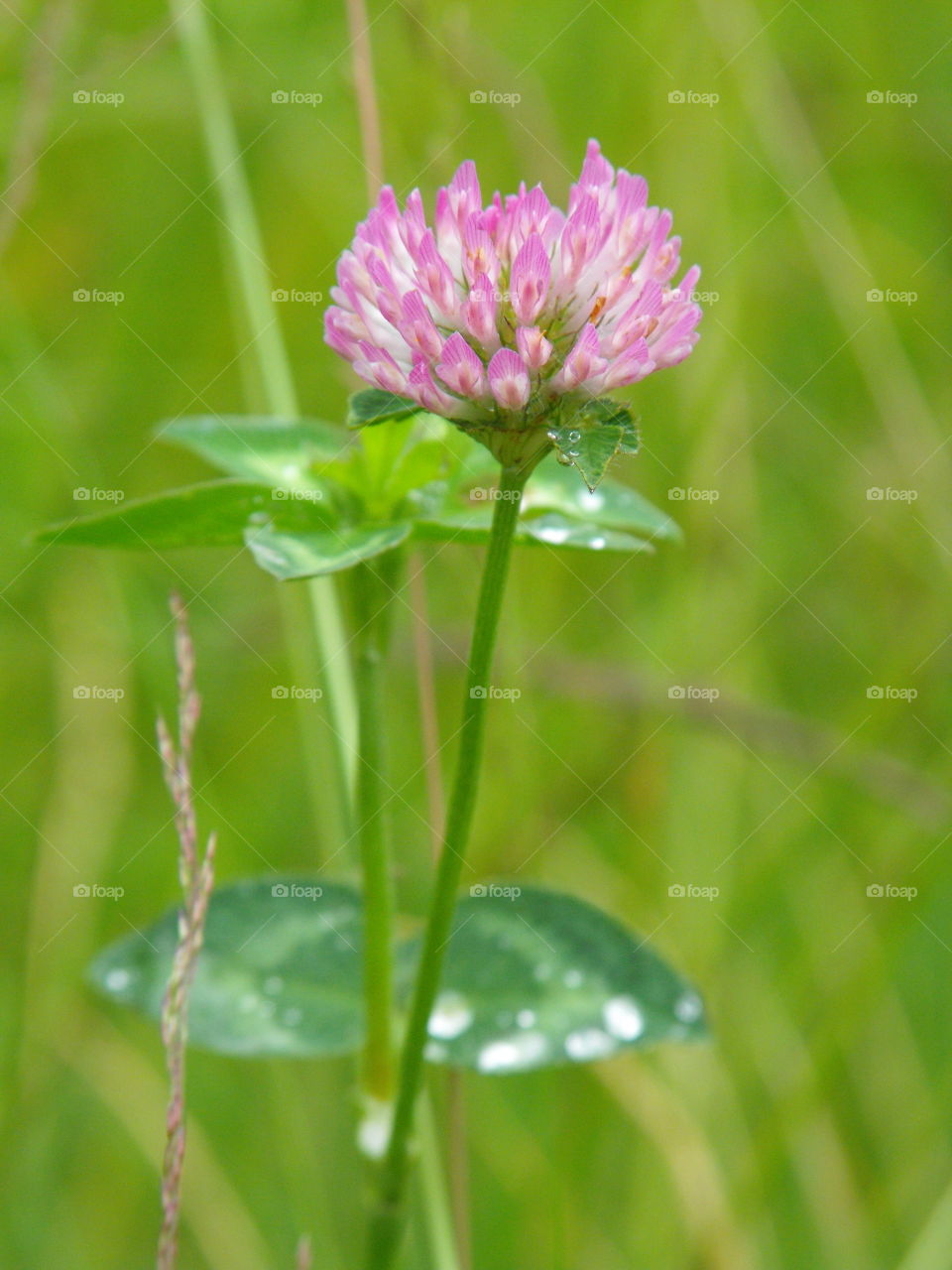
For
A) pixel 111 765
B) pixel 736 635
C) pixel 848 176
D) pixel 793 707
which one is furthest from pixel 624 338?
pixel 848 176

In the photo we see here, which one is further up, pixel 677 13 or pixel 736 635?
pixel 677 13

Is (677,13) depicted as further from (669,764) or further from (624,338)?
(624,338)
